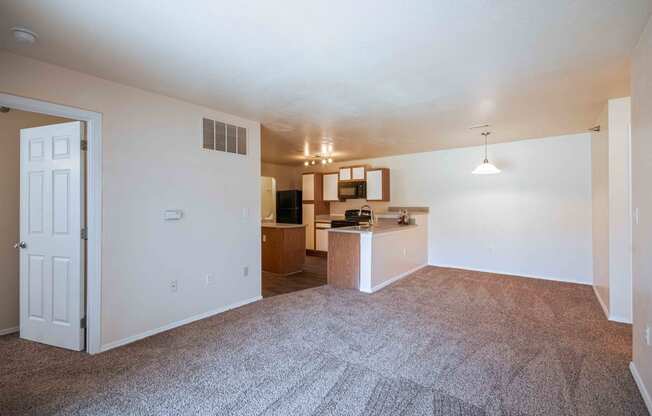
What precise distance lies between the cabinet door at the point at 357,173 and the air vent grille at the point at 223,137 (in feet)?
11.9

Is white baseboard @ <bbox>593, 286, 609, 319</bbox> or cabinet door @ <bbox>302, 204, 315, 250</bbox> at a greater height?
cabinet door @ <bbox>302, 204, 315, 250</bbox>

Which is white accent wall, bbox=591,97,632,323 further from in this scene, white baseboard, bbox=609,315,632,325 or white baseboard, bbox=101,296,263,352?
white baseboard, bbox=101,296,263,352

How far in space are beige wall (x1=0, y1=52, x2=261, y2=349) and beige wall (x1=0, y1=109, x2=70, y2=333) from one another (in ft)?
4.20

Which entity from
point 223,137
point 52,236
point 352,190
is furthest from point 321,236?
point 52,236

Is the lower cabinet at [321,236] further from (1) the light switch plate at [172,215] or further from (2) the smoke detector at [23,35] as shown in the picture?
(2) the smoke detector at [23,35]

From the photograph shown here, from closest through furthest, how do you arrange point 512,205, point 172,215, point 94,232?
point 94,232 < point 172,215 < point 512,205

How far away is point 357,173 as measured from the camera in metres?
7.14

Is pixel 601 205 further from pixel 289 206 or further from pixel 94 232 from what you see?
pixel 289 206

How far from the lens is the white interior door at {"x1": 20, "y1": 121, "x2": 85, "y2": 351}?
268 centimetres

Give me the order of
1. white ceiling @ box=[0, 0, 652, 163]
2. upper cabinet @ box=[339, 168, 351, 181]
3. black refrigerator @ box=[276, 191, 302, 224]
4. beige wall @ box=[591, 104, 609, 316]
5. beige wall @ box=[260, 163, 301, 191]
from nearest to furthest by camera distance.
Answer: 1. white ceiling @ box=[0, 0, 652, 163]
2. beige wall @ box=[591, 104, 609, 316]
3. upper cabinet @ box=[339, 168, 351, 181]
4. black refrigerator @ box=[276, 191, 302, 224]
5. beige wall @ box=[260, 163, 301, 191]

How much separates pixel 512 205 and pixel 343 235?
3.23 metres

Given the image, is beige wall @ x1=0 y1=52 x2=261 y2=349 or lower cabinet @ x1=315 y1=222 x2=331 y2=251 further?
lower cabinet @ x1=315 y1=222 x2=331 y2=251

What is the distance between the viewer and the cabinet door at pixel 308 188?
770 cm

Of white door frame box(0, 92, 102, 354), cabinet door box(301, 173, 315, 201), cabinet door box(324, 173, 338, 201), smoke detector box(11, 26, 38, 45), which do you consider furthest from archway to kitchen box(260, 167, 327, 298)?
smoke detector box(11, 26, 38, 45)
